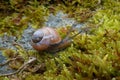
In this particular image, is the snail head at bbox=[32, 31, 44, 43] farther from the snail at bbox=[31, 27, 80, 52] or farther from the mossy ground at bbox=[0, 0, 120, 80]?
the mossy ground at bbox=[0, 0, 120, 80]

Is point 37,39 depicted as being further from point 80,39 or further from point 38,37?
point 80,39

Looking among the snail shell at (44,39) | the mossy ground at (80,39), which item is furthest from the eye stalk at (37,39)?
the mossy ground at (80,39)

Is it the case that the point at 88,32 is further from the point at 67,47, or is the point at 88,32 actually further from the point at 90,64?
the point at 90,64

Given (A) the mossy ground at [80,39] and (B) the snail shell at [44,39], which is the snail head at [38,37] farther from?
(A) the mossy ground at [80,39]

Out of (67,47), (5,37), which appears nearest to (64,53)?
(67,47)

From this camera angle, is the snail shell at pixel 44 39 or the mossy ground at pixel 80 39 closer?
the mossy ground at pixel 80 39

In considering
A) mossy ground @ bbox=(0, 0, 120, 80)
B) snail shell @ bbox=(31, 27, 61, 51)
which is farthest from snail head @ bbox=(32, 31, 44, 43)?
mossy ground @ bbox=(0, 0, 120, 80)

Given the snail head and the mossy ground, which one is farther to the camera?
the snail head
